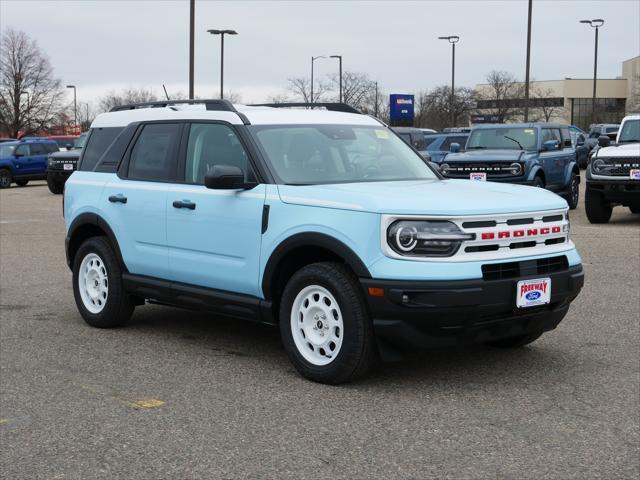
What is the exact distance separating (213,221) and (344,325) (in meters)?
1.40

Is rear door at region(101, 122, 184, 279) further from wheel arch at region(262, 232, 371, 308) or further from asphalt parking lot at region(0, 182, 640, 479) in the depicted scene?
wheel arch at region(262, 232, 371, 308)

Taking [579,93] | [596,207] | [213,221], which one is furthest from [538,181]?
[579,93]

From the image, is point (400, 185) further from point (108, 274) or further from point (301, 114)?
point (108, 274)

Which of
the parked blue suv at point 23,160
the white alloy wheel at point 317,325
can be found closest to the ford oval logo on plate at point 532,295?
the white alloy wheel at point 317,325

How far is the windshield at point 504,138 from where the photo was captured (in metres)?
17.4

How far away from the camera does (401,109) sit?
6650 centimetres

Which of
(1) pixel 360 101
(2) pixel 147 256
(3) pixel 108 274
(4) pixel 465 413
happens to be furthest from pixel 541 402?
(1) pixel 360 101

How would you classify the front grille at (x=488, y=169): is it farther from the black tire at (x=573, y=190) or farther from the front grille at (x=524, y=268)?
the front grille at (x=524, y=268)

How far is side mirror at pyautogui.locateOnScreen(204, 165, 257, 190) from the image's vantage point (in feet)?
19.8

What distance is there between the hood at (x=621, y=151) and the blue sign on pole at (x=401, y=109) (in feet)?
164

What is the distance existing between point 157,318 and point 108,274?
2.80 ft

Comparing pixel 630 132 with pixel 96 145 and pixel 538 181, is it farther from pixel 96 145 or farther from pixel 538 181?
pixel 96 145

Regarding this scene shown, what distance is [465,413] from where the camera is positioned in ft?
16.9

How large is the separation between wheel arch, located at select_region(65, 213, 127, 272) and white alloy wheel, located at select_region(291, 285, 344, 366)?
2.06 m
